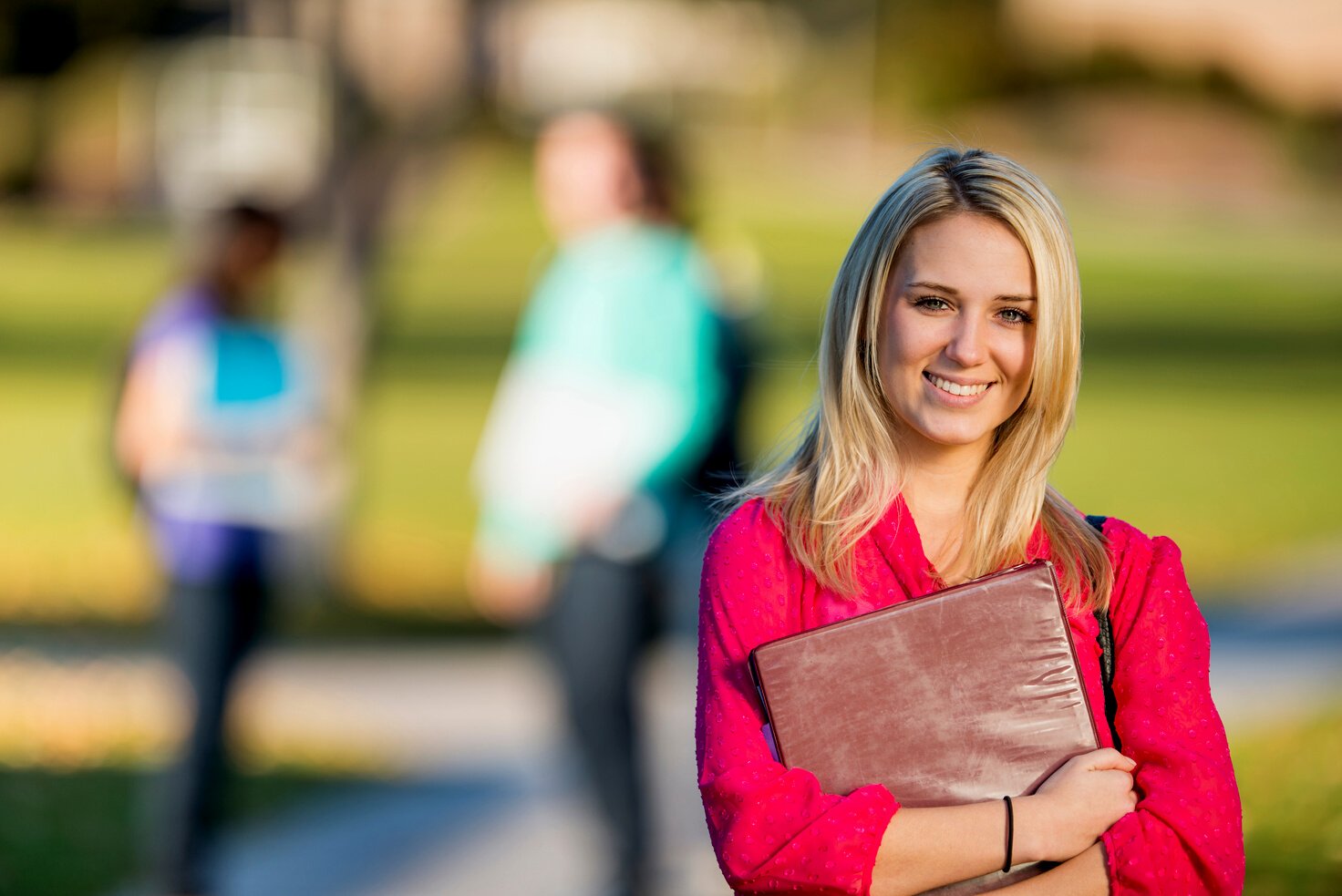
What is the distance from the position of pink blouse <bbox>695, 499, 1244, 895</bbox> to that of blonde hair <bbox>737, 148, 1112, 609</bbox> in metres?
0.03

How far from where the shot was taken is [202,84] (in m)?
56.3

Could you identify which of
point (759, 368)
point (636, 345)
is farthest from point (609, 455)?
point (759, 368)

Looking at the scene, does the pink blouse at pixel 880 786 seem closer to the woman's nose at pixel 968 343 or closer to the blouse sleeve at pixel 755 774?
the blouse sleeve at pixel 755 774

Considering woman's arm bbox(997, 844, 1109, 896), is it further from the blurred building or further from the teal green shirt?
the blurred building

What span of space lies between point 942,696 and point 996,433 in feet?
1.23

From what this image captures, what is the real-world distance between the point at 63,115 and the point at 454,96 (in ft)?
149

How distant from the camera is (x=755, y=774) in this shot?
6.33 feet

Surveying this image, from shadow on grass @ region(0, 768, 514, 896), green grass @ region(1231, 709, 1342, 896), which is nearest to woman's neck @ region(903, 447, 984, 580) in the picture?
green grass @ region(1231, 709, 1342, 896)

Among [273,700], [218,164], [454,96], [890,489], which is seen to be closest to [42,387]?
[454,96]

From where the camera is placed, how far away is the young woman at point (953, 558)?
1.91 metres

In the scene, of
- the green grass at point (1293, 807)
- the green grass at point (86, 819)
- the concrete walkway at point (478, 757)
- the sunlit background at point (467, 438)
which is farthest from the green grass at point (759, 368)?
the green grass at point (1293, 807)

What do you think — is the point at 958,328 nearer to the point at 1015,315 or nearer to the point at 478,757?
the point at 1015,315

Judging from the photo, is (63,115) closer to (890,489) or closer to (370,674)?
(370,674)

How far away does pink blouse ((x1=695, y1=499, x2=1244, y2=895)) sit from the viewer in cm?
190
